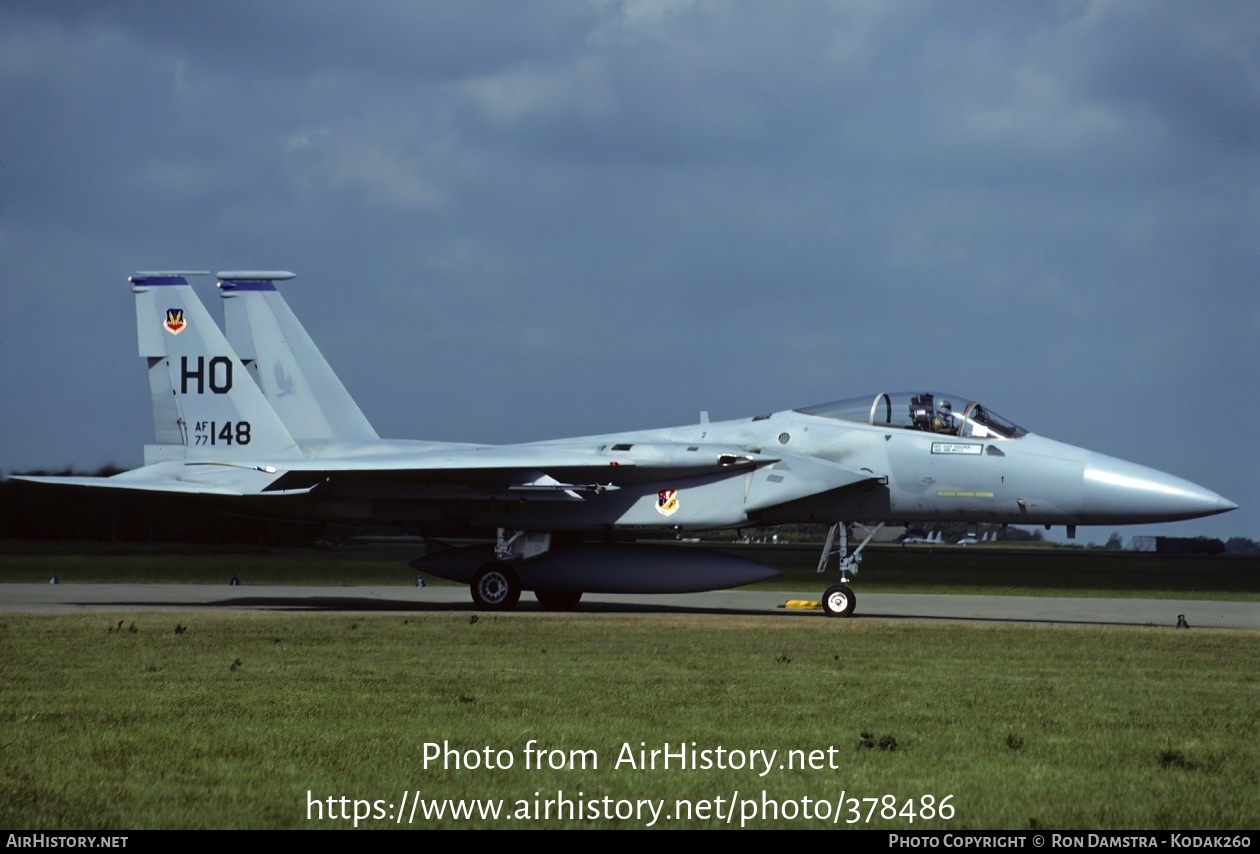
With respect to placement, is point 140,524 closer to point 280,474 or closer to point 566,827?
point 280,474

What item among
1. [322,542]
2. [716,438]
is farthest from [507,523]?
[322,542]

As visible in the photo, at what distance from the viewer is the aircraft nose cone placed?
1627cm

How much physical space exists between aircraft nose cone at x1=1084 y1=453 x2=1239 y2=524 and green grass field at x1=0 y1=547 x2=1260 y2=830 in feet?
8.28

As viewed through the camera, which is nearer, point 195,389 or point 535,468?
point 535,468

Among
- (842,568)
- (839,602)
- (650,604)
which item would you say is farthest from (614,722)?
(650,604)

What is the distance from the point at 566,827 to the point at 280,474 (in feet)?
45.3

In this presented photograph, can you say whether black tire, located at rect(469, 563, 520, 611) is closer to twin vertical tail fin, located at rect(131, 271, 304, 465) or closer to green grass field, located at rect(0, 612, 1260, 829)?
twin vertical tail fin, located at rect(131, 271, 304, 465)

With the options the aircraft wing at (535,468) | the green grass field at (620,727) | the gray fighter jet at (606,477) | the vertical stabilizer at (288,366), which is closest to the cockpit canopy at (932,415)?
the gray fighter jet at (606,477)

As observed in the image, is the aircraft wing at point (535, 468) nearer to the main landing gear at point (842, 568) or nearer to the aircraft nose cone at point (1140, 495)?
the main landing gear at point (842, 568)

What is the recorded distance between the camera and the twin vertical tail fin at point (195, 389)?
67.7 ft

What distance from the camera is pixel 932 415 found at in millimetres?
17547

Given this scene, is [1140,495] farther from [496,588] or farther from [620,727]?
[620,727]

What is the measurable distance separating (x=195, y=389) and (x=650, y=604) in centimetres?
788

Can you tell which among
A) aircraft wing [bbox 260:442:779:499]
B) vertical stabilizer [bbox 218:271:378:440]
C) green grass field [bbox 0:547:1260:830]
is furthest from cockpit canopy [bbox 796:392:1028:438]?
vertical stabilizer [bbox 218:271:378:440]
